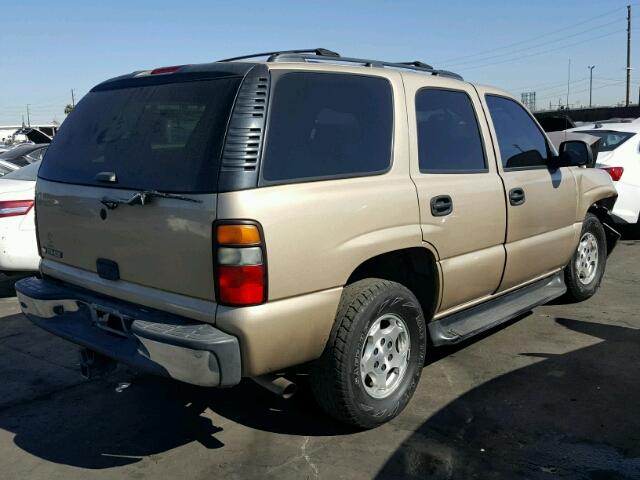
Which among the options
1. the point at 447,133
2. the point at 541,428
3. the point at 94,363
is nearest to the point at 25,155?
the point at 94,363

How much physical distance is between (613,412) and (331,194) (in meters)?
2.15

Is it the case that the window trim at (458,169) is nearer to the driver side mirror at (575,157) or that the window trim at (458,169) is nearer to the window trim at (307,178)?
the window trim at (307,178)

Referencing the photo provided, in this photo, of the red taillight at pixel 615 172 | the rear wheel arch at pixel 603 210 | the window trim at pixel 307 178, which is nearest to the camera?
the window trim at pixel 307 178

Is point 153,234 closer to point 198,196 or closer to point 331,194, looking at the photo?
point 198,196

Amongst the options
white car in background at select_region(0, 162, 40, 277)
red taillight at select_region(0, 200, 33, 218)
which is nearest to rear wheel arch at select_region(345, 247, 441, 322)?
white car in background at select_region(0, 162, 40, 277)

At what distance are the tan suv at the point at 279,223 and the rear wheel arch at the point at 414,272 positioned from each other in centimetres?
1

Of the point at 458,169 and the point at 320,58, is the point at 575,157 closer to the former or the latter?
the point at 458,169

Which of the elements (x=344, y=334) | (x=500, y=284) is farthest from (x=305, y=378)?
(x=500, y=284)

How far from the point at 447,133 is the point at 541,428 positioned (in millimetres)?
1860

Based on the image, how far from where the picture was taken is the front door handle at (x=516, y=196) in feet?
14.4

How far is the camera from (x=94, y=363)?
3.52 m

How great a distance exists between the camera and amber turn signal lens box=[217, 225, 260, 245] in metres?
2.79

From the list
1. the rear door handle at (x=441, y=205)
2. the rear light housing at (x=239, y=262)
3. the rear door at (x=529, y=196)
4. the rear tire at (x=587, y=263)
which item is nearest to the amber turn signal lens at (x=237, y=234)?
the rear light housing at (x=239, y=262)

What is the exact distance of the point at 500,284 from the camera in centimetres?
448
